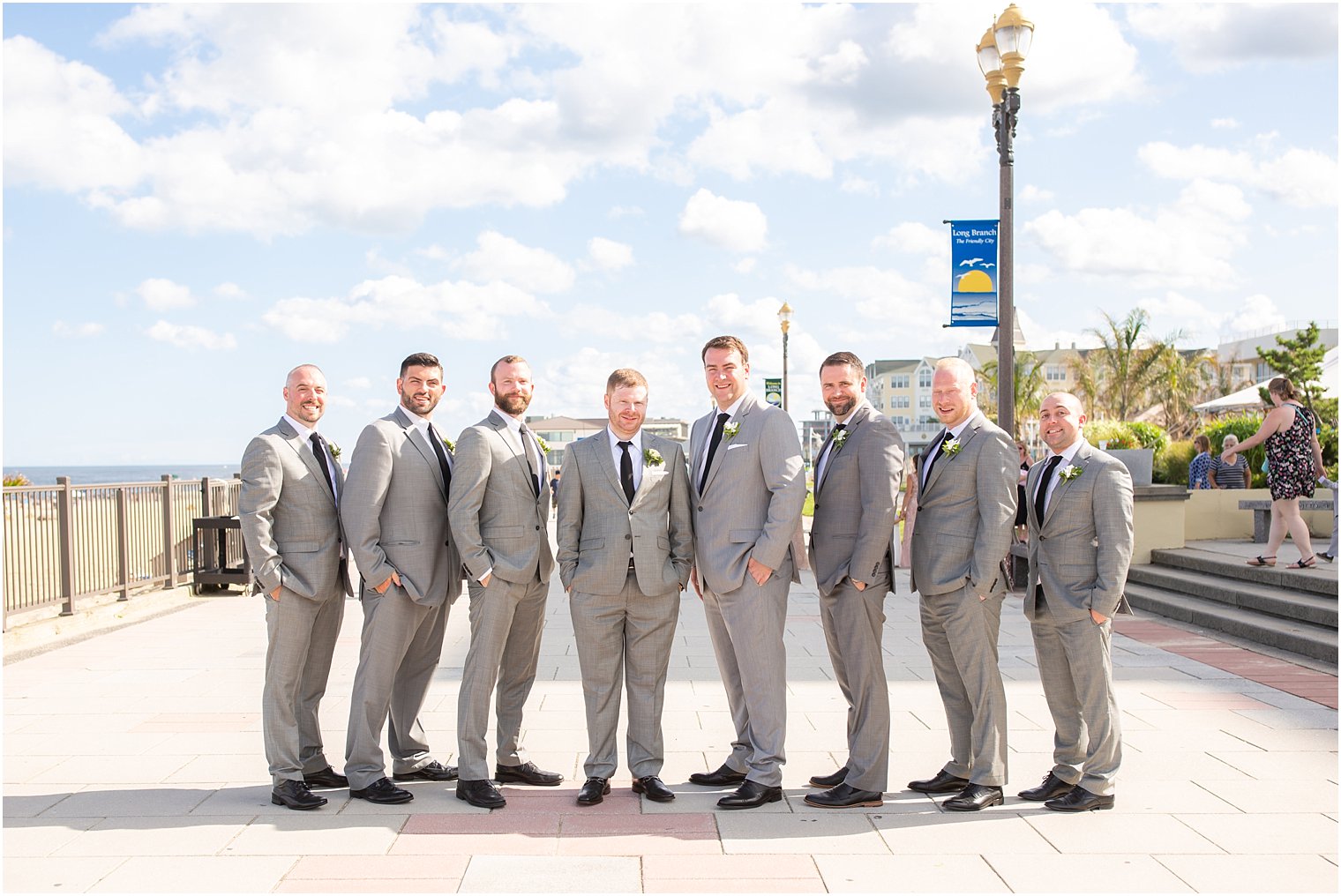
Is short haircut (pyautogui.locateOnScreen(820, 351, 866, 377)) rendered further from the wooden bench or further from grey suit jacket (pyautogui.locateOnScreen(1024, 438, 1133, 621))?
the wooden bench

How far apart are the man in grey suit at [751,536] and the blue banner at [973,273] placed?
24.6 ft

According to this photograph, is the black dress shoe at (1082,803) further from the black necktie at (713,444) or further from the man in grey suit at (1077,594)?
the black necktie at (713,444)

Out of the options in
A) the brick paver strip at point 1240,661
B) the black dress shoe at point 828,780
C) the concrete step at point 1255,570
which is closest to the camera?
the black dress shoe at point 828,780

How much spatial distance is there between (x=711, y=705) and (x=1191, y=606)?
6.16 meters

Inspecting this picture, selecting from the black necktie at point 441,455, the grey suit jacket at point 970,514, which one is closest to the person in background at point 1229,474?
the grey suit jacket at point 970,514

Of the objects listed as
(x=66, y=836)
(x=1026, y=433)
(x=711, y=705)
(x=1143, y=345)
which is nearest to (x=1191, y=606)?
(x=711, y=705)

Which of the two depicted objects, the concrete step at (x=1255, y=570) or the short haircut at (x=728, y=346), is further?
the concrete step at (x=1255, y=570)

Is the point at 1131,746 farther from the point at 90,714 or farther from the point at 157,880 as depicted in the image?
the point at 90,714

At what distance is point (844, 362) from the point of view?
5.29 m

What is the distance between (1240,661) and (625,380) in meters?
6.30

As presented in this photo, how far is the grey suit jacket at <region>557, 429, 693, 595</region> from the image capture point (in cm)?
508

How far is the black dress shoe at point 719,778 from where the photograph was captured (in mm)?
5305

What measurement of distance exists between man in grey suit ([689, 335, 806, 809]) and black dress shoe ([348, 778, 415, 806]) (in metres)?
1.49

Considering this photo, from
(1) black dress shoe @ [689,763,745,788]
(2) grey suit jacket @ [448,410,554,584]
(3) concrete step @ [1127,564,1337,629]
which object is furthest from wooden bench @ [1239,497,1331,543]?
(2) grey suit jacket @ [448,410,554,584]
